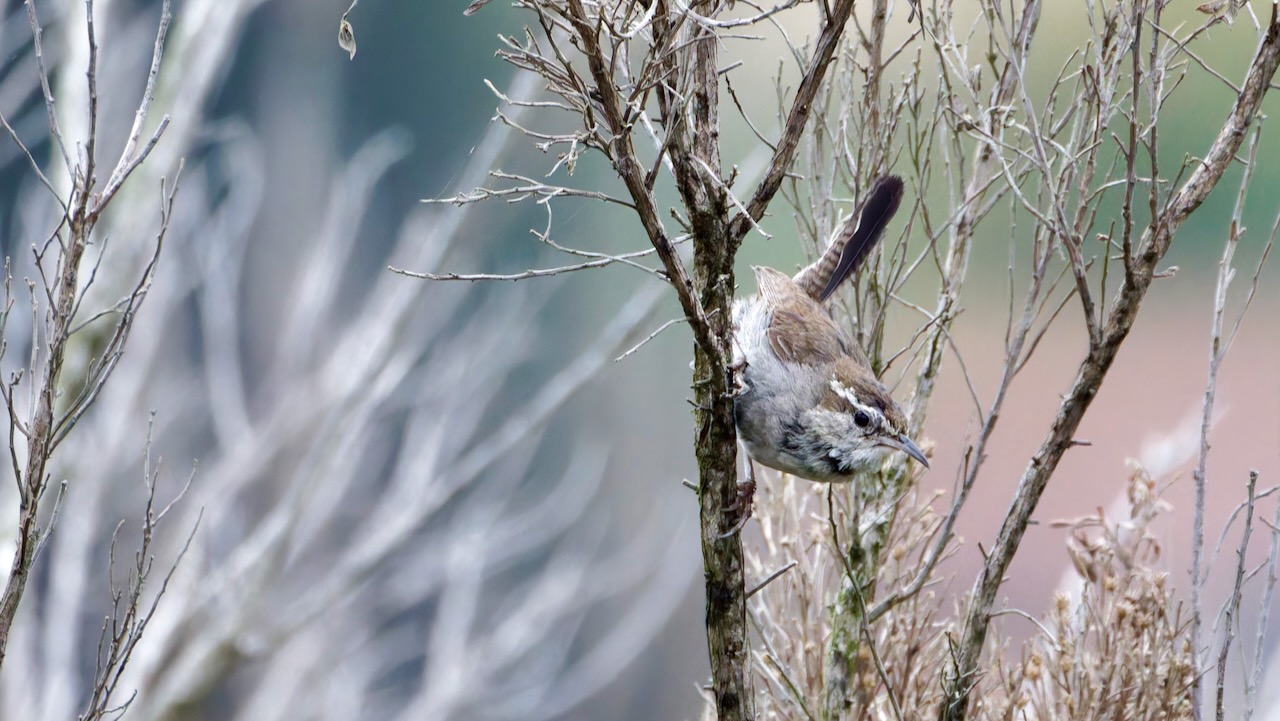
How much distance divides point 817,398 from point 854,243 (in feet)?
1.61

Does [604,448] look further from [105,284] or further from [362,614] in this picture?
[105,284]

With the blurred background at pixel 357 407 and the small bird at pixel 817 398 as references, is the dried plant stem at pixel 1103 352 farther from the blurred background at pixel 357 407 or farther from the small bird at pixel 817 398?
the blurred background at pixel 357 407

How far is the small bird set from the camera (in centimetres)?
218

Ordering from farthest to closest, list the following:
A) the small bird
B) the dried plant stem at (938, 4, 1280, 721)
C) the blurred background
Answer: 1. the blurred background
2. the small bird
3. the dried plant stem at (938, 4, 1280, 721)

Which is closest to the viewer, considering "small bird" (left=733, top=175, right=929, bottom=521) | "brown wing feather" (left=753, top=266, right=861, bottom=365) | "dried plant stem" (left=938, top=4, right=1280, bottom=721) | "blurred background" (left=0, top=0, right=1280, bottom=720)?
"dried plant stem" (left=938, top=4, right=1280, bottom=721)

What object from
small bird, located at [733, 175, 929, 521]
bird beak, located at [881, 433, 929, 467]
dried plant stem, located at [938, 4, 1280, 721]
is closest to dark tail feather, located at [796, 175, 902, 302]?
small bird, located at [733, 175, 929, 521]

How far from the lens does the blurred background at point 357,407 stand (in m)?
4.27

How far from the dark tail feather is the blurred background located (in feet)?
4.17

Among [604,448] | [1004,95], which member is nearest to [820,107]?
[1004,95]

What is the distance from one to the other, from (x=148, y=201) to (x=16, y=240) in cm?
150

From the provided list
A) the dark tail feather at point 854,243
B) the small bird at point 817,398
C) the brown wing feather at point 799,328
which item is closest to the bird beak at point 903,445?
the small bird at point 817,398

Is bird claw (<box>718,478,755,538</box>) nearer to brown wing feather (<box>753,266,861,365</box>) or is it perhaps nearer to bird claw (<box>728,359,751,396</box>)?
bird claw (<box>728,359,751,396</box>)

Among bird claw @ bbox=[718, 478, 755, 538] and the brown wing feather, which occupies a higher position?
the brown wing feather

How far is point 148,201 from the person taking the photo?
4.16m
